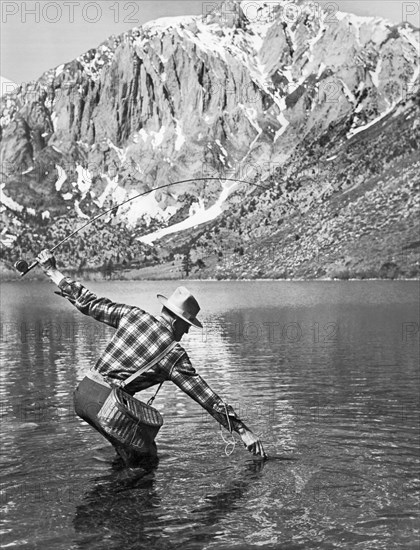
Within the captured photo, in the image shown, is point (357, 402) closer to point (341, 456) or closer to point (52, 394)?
point (341, 456)

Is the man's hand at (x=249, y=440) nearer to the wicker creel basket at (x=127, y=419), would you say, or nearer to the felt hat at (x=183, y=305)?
the wicker creel basket at (x=127, y=419)

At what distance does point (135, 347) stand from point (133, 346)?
5 cm

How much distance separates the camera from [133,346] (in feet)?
51.7

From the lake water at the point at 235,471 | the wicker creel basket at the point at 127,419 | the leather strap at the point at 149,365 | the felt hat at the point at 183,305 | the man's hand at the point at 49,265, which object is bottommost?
the lake water at the point at 235,471

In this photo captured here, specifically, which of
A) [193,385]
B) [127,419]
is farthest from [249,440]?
[127,419]

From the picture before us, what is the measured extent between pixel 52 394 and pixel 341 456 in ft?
54.0

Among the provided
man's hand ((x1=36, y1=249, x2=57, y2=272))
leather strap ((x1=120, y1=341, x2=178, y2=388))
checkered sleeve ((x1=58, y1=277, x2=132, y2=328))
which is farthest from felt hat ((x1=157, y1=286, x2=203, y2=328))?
man's hand ((x1=36, y1=249, x2=57, y2=272))

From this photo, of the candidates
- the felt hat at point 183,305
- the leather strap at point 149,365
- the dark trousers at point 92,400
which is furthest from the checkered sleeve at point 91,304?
the dark trousers at point 92,400

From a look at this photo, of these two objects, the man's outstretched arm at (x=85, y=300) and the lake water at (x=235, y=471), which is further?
the man's outstretched arm at (x=85, y=300)

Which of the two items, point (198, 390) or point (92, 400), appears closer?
point (92, 400)

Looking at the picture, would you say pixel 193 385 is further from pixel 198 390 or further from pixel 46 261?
pixel 46 261

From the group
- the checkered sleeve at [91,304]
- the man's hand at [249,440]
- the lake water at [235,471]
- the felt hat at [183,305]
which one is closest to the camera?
the lake water at [235,471]

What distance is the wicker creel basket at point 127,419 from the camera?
15484mm

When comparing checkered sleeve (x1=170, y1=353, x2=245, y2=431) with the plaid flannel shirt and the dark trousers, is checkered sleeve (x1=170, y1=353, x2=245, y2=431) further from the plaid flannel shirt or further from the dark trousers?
the dark trousers
